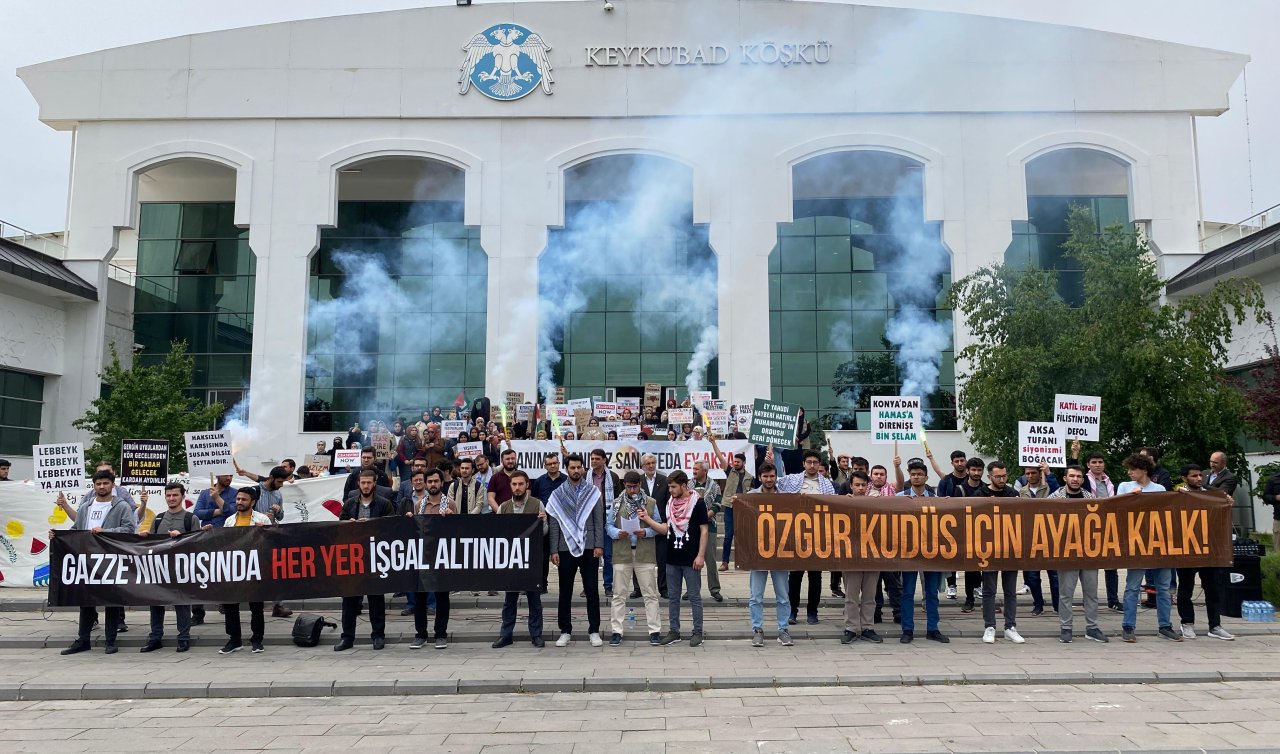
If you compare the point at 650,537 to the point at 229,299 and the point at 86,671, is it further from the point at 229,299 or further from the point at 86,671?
the point at 229,299

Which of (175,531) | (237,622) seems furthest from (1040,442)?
(175,531)

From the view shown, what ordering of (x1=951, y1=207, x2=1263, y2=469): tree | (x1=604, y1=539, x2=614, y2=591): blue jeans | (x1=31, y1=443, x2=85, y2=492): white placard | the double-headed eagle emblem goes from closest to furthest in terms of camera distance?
1. (x1=604, y1=539, x2=614, y2=591): blue jeans
2. (x1=31, y1=443, x2=85, y2=492): white placard
3. (x1=951, y1=207, x2=1263, y2=469): tree
4. the double-headed eagle emblem

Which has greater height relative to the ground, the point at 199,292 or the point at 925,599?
the point at 199,292

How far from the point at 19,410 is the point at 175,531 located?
783 inches

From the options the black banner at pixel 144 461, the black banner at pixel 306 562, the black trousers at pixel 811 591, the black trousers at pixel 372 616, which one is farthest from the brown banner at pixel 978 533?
→ the black banner at pixel 144 461

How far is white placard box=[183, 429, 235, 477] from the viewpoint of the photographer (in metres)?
13.0

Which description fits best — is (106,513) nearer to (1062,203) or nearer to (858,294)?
(858,294)

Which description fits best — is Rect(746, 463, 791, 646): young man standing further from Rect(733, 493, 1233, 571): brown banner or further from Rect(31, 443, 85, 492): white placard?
Rect(31, 443, 85, 492): white placard

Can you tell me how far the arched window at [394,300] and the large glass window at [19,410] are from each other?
24.5 feet

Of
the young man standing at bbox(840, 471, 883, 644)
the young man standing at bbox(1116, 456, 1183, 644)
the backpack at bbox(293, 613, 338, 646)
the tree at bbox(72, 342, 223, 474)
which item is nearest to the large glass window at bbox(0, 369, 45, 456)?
the tree at bbox(72, 342, 223, 474)

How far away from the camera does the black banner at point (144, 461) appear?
1230 cm

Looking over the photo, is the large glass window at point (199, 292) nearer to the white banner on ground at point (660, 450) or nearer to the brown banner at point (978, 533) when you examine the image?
the white banner on ground at point (660, 450)

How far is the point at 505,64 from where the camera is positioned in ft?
86.7

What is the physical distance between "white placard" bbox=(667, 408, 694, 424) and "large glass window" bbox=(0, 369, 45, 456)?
18.5m
